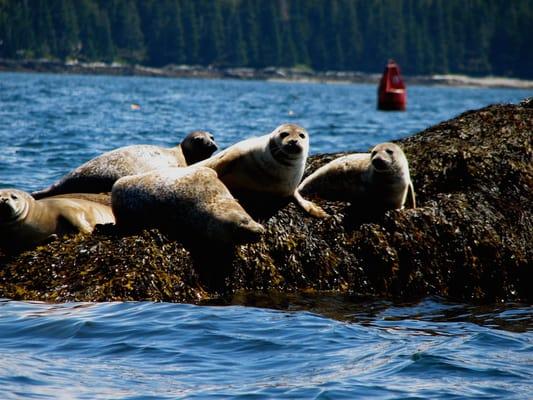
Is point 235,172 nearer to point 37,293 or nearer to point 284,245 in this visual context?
point 284,245

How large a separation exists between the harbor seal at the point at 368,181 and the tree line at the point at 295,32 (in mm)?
131104

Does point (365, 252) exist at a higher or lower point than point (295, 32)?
lower

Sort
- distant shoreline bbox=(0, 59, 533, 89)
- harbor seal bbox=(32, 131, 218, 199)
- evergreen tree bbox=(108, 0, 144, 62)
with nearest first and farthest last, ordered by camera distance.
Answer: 1. harbor seal bbox=(32, 131, 218, 199)
2. distant shoreline bbox=(0, 59, 533, 89)
3. evergreen tree bbox=(108, 0, 144, 62)

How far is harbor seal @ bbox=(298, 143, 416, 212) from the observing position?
28.7ft

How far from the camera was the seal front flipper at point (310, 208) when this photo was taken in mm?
8500

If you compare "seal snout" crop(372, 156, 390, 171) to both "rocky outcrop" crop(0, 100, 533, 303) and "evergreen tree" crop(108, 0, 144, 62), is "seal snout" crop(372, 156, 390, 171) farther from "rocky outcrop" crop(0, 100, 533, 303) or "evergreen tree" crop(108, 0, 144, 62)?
"evergreen tree" crop(108, 0, 144, 62)

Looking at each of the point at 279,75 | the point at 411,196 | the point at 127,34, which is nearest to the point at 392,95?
the point at 411,196

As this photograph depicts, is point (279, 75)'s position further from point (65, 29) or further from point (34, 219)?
point (34, 219)

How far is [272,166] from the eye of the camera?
8531 mm

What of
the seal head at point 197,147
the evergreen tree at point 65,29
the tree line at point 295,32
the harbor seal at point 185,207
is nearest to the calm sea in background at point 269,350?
the harbor seal at point 185,207

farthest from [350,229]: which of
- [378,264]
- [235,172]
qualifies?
[235,172]

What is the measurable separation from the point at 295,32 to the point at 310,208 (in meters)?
151

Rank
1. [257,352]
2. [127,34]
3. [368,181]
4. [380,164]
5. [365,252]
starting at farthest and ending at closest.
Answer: [127,34] < [368,181] < [380,164] < [365,252] < [257,352]

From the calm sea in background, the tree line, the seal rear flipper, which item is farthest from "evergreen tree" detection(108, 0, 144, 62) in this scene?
the calm sea in background
